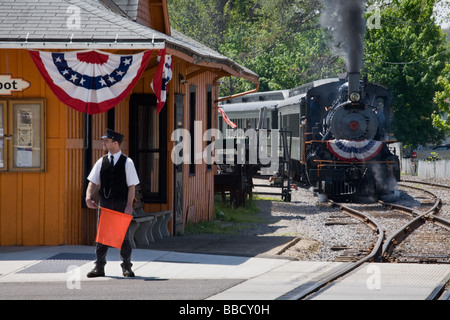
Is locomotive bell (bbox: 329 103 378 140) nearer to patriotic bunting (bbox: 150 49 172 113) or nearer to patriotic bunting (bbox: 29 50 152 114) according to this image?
patriotic bunting (bbox: 150 49 172 113)

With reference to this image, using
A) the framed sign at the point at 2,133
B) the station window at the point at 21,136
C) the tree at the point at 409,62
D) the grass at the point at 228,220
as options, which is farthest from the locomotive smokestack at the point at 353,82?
the tree at the point at 409,62

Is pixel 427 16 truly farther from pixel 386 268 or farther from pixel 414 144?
pixel 386 268

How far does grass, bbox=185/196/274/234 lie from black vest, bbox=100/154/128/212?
5.53 metres

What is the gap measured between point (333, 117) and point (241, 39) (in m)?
34.3

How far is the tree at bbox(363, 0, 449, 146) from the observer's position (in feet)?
146

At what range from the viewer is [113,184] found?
945 centimetres

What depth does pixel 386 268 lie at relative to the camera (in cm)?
1049

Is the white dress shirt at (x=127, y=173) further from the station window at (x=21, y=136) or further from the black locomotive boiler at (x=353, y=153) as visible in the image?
the black locomotive boiler at (x=353, y=153)

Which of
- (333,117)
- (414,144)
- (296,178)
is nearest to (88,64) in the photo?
(333,117)

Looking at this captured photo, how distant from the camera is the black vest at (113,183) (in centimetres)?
944

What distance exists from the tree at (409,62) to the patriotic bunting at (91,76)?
34487 mm

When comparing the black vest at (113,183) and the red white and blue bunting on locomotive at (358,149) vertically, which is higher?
the red white and blue bunting on locomotive at (358,149)

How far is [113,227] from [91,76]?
295cm

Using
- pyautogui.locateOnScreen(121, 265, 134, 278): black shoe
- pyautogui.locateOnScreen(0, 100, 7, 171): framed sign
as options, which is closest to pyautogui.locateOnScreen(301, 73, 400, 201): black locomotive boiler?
pyautogui.locateOnScreen(0, 100, 7, 171): framed sign
